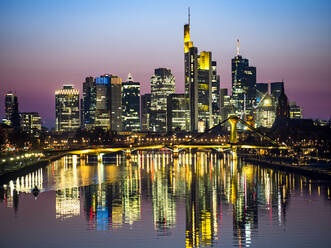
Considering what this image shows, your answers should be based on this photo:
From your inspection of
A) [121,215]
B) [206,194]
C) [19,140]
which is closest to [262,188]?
[206,194]

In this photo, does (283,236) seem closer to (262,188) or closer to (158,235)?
(158,235)

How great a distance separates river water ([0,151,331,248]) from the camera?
1871 inches

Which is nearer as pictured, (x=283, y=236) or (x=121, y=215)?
(x=283, y=236)

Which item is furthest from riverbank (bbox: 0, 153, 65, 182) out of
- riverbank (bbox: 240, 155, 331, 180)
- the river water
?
riverbank (bbox: 240, 155, 331, 180)

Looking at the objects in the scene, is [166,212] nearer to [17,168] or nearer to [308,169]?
[308,169]

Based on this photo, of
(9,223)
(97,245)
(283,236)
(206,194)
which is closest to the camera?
(97,245)

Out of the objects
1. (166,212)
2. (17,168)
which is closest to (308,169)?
(166,212)

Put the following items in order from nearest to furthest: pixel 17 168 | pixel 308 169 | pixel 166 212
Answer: pixel 166 212 → pixel 308 169 → pixel 17 168

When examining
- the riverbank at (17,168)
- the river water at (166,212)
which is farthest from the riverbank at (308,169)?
the riverbank at (17,168)

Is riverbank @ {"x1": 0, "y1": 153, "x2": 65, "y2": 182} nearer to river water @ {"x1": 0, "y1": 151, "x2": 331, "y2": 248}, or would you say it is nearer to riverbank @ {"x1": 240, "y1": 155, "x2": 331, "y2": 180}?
river water @ {"x1": 0, "y1": 151, "x2": 331, "y2": 248}

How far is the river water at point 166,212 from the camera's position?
47.5 m

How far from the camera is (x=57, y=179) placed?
96.6 meters

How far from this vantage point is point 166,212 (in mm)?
60875

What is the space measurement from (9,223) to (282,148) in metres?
105
